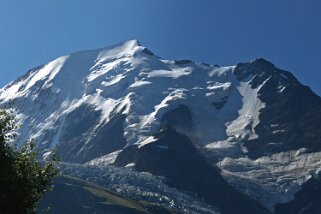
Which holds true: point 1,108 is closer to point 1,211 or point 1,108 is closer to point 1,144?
point 1,144

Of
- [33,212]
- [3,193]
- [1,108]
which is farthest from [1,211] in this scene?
[1,108]

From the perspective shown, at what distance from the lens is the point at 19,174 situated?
5162cm

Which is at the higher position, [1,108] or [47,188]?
[1,108]

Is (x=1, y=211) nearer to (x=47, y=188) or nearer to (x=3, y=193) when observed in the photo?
(x=3, y=193)

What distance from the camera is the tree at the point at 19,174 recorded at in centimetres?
4991

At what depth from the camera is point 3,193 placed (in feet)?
163

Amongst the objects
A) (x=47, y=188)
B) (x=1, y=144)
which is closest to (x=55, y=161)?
(x=47, y=188)

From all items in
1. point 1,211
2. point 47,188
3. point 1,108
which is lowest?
point 1,211

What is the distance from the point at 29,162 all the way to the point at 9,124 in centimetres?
319

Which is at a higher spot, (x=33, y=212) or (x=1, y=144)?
(x=1, y=144)

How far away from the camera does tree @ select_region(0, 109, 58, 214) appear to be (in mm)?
49906

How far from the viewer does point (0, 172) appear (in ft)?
162

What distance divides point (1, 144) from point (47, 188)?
257 inches

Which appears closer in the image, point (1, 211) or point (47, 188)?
point (1, 211)
